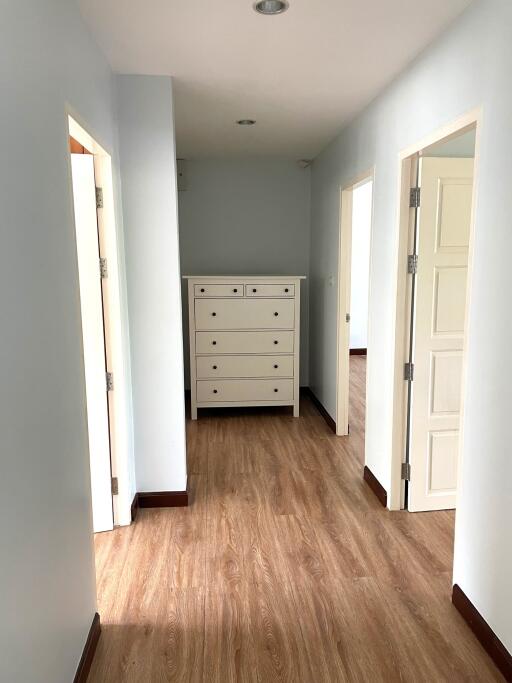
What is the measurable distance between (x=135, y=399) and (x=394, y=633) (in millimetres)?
1759

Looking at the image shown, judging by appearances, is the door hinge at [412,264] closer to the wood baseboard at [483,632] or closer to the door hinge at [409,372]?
the door hinge at [409,372]

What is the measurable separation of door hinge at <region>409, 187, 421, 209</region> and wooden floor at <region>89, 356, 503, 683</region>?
5.76 ft

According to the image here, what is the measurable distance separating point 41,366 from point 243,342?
3.24 m

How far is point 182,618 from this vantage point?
211 centimetres

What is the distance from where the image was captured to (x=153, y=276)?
9.25ft

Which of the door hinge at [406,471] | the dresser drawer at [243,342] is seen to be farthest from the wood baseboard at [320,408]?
the door hinge at [406,471]

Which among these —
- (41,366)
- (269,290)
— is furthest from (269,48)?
(269,290)

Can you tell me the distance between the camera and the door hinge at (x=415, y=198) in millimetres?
2674

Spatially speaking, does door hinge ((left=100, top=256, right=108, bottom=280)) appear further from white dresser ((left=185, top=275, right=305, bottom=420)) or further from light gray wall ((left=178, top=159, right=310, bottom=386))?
light gray wall ((left=178, top=159, right=310, bottom=386))

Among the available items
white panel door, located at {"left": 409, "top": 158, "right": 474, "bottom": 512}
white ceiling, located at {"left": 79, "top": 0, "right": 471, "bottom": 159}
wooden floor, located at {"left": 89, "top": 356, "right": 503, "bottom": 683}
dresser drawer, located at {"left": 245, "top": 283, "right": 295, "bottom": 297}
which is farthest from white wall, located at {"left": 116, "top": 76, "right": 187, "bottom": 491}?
dresser drawer, located at {"left": 245, "top": 283, "right": 295, "bottom": 297}

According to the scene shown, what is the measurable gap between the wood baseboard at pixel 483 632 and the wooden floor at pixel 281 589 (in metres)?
0.03

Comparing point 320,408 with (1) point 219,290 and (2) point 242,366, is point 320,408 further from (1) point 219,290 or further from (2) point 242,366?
(1) point 219,290

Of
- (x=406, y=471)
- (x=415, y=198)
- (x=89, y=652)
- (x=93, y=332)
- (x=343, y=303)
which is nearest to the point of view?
(x=89, y=652)

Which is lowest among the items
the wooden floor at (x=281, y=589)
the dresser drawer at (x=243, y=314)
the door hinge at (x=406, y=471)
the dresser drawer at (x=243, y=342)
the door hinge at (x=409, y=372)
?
the wooden floor at (x=281, y=589)
